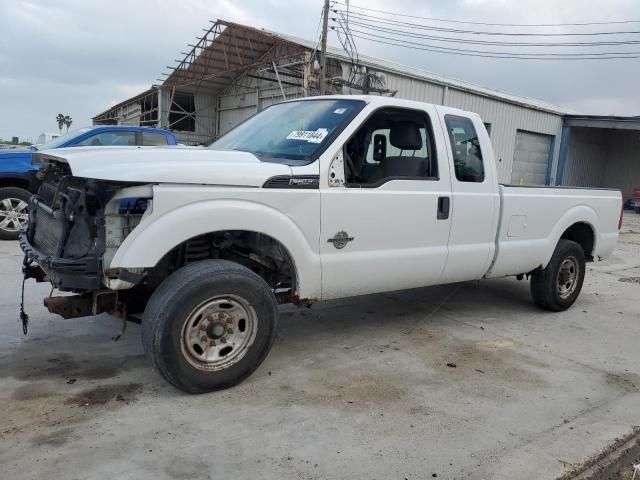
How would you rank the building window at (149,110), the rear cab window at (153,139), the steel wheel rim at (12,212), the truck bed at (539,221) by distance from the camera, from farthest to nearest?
the building window at (149,110) < the rear cab window at (153,139) < the steel wheel rim at (12,212) < the truck bed at (539,221)

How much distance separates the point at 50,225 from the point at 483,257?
141 inches

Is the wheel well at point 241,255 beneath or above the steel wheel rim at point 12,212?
above

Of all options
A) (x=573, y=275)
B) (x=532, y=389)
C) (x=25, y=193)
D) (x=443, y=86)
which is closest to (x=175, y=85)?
(x=443, y=86)

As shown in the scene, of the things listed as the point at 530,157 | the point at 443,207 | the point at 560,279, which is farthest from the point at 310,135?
the point at 530,157

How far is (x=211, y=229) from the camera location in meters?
3.31

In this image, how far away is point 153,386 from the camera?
3.59 metres

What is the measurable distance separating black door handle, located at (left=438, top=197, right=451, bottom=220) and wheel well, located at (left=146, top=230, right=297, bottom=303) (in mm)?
1394

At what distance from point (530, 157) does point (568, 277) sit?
69.4ft

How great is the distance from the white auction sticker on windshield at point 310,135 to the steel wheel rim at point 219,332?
131cm

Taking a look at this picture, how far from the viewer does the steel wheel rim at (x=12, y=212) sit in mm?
8230

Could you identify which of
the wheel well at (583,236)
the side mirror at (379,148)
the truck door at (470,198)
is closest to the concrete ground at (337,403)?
the truck door at (470,198)

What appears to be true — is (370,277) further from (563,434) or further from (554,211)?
(554,211)

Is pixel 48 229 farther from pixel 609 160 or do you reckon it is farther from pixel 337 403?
pixel 609 160

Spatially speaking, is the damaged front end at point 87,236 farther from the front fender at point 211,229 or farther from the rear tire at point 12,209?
the rear tire at point 12,209
